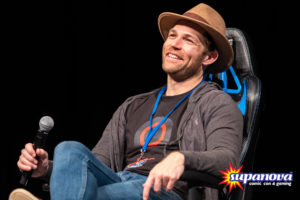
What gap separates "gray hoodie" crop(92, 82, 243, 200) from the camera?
1.32 meters

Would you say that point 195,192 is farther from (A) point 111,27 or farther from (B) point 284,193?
(A) point 111,27

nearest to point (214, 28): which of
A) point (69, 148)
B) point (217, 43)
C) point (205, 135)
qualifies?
point (217, 43)

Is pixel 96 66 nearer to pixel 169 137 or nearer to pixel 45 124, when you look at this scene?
pixel 169 137

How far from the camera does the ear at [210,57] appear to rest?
2.01 meters

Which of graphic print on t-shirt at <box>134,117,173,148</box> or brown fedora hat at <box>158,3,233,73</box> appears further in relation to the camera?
brown fedora hat at <box>158,3,233,73</box>

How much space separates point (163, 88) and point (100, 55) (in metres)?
1.12

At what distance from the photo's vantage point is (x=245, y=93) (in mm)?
1854

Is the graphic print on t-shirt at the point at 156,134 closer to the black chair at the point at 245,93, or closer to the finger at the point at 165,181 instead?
the black chair at the point at 245,93

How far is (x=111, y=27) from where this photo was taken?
120 inches

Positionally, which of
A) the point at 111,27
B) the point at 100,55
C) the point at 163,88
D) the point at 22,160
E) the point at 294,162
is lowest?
the point at 294,162

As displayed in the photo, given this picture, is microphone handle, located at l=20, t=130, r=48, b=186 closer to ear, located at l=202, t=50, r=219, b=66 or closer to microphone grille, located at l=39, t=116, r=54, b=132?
microphone grille, located at l=39, t=116, r=54, b=132

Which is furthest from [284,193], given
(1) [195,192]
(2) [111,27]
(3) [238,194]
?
(2) [111,27]

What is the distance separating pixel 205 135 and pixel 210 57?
20.8 inches

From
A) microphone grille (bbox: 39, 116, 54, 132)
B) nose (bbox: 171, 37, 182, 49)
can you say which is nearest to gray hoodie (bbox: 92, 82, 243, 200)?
nose (bbox: 171, 37, 182, 49)
